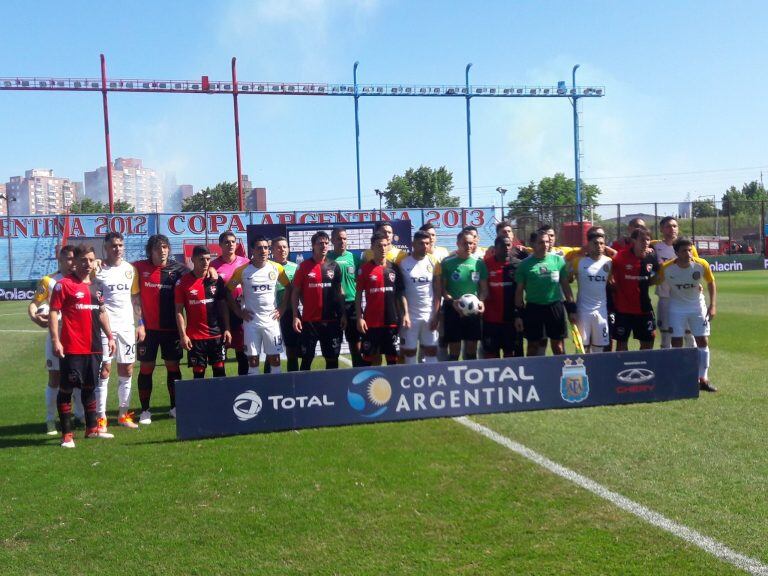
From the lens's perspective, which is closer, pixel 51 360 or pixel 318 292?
pixel 51 360

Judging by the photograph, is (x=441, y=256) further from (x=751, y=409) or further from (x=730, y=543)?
(x=730, y=543)

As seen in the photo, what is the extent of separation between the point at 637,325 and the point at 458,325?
2255 millimetres

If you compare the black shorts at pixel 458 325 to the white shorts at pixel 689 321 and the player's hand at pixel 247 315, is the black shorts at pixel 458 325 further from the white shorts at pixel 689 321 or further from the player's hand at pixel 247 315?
the white shorts at pixel 689 321

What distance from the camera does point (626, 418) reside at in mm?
7613

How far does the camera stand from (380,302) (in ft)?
28.1

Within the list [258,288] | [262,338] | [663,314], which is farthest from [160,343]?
[663,314]

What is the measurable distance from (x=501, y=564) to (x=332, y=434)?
10.8ft

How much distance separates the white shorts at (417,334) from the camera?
8.72 m

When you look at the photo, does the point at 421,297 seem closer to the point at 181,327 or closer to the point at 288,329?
the point at 288,329

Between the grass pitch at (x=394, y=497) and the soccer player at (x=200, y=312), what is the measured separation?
853 millimetres

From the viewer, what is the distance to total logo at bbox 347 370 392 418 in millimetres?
7465

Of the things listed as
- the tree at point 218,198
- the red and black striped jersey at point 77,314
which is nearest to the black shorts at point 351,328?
the red and black striped jersey at point 77,314

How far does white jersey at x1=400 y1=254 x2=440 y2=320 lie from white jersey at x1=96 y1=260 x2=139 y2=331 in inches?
118

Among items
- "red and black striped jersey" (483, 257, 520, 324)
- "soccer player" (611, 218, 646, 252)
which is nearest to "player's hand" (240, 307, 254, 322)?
"red and black striped jersey" (483, 257, 520, 324)
